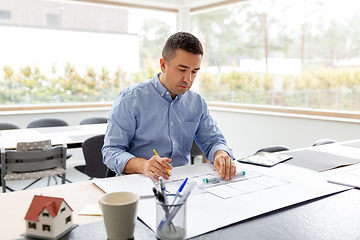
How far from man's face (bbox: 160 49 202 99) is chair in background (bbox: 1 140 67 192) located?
1.64 m

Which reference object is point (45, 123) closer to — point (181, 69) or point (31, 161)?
point (31, 161)

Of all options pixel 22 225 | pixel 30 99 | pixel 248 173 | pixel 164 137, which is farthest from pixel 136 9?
pixel 22 225

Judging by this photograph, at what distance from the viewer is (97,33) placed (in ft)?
17.9

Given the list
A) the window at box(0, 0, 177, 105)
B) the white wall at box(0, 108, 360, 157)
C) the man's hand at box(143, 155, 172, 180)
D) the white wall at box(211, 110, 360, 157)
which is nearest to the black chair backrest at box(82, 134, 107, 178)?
the man's hand at box(143, 155, 172, 180)

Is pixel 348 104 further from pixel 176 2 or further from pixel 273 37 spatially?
pixel 176 2

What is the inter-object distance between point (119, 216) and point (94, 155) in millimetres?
2140

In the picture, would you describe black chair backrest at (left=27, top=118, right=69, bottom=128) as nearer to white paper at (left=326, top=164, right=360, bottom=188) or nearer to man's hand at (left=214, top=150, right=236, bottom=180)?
man's hand at (left=214, top=150, right=236, bottom=180)

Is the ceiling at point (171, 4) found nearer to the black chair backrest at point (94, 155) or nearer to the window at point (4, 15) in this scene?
the window at point (4, 15)

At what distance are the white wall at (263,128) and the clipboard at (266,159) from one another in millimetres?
2419

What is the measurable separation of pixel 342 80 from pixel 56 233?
4077mm

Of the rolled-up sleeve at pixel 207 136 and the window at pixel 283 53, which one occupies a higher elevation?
the window at pixel 283 53

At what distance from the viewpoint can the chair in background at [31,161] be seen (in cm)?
273

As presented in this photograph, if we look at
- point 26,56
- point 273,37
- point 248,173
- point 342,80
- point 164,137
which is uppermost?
point 273,37

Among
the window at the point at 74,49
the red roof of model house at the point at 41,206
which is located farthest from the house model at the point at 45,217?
the window at the point at 74,49
